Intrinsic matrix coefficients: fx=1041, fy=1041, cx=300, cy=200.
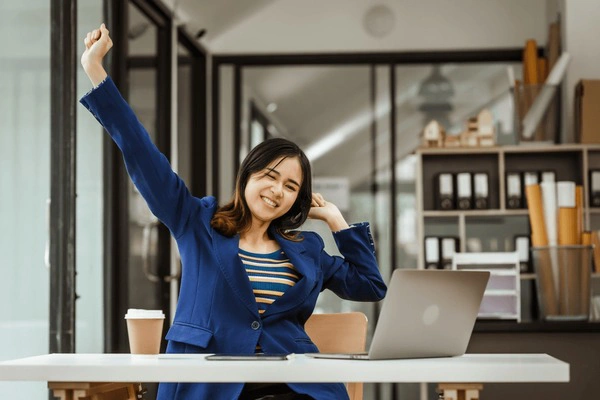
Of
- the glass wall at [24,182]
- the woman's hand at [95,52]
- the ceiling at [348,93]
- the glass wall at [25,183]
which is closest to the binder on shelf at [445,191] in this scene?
the ceiling at [348,93]

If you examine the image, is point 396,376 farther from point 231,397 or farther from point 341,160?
point 341,160

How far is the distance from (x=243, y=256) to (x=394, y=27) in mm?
4383

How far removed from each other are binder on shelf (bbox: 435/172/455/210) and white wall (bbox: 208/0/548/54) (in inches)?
58.4

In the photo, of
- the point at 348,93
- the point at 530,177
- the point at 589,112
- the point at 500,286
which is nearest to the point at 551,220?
the point at 500,286

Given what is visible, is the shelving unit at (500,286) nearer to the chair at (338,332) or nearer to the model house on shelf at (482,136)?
the model house on shelf at (482,136)

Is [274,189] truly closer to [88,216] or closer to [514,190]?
[88,216]

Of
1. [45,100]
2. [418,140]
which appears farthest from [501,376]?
[418,140]

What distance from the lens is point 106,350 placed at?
471 cm

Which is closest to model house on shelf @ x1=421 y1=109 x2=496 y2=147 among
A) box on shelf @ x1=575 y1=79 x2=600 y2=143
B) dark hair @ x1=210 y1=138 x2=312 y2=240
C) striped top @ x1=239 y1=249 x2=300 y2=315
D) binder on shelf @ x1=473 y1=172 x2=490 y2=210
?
binder on shelf @ x1=473 y1=172 x2=490 y2=210

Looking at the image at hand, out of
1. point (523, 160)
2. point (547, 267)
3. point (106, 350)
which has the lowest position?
point (106, 350)

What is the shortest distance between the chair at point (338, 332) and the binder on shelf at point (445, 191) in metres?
2.73

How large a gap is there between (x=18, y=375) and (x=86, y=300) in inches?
99.9

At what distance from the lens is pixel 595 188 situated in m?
5.50

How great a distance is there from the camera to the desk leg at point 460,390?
196 centimetres
